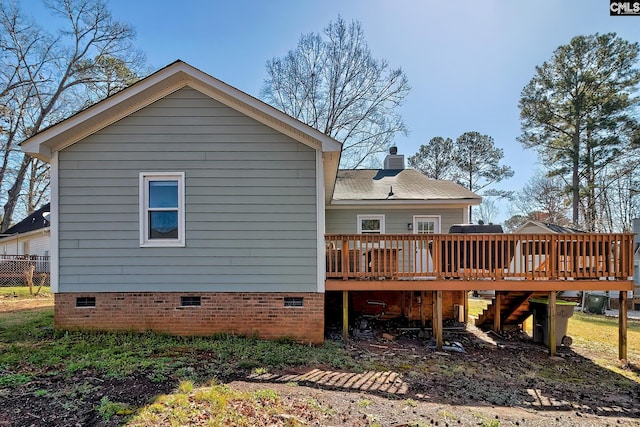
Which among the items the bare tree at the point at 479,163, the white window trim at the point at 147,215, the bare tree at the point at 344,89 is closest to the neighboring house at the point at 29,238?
the bare tree at the point at 344,89

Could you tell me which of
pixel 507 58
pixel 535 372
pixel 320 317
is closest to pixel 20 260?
pixel 320 317

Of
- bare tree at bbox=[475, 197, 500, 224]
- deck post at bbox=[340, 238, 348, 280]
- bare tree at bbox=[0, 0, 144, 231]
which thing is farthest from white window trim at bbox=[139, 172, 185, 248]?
bare tree at bbox=[475, 197, 500, 224]

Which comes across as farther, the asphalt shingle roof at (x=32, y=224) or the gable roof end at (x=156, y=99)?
the asphalt shingle roof at (x=32, y=224)

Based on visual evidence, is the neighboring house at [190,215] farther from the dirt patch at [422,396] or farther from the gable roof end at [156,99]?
the dirt patch at [422,396]

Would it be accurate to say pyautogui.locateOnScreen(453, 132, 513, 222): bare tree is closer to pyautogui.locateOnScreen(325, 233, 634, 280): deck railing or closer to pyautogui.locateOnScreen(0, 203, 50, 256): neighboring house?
pyautogui.locateOnScreen(325, 233, 634, 280): deck railing

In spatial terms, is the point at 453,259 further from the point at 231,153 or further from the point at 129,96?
→ the point at 129,96

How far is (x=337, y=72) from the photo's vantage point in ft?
70.9

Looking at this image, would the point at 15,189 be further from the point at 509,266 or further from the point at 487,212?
the point at 487,212

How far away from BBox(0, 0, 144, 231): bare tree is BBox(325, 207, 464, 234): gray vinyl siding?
54.9 ft

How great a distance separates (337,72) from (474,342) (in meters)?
17.9

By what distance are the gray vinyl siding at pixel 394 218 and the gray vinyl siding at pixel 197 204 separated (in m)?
4.89

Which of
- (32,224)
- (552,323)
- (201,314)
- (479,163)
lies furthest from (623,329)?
(32,224)

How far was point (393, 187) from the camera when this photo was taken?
501 inches

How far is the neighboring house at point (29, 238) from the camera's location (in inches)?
821
